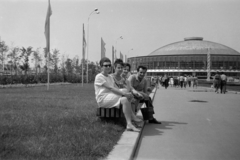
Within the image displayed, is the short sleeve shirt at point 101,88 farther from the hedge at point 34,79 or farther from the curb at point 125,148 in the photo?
the hedge at point 34,79

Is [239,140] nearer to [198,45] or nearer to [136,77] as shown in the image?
Answer: [136,77]

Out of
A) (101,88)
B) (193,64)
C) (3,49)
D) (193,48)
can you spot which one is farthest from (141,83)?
(193,48)

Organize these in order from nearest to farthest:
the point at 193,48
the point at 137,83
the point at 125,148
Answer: the point at 125,148 → the point at 137,83 → the point at 193,48

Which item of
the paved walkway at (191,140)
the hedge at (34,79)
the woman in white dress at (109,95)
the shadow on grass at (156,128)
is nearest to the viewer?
the paved walkway at (191,140)

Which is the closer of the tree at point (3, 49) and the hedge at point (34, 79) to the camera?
the hedge at point (34, 79)

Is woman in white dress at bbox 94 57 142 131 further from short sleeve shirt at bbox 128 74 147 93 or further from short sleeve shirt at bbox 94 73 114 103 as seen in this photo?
short sleeve shirt at bbox 128 74 147 93

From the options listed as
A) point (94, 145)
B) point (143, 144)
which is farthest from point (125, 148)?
point (143, 144)

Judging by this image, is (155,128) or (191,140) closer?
(191,140)

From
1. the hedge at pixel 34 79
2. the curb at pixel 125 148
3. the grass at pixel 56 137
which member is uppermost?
the hedge at pixel 34 79

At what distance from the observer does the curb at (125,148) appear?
367 cm

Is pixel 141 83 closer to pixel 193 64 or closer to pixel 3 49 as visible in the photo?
pixel 3 49

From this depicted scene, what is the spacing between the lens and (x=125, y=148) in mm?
4082

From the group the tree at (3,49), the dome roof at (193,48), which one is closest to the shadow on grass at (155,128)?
the tree at (3,49)

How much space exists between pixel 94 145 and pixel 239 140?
2868 mm
